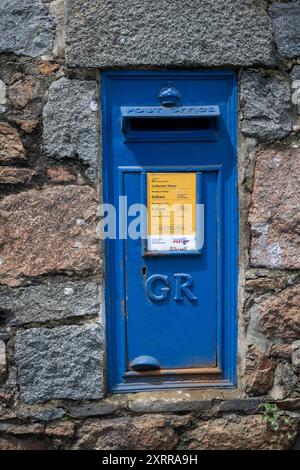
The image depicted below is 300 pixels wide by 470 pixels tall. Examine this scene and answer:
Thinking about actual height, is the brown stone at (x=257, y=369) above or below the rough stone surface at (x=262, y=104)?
below

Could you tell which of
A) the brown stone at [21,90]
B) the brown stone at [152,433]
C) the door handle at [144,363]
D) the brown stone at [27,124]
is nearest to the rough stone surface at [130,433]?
the brown stone at [152,433]

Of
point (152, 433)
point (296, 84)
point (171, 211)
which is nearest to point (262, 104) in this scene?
point (296, 84)

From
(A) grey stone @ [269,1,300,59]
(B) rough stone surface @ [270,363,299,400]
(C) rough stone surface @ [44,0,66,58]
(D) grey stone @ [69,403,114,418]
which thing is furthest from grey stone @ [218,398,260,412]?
(C) rough stone surface @ [44,0,66,58]

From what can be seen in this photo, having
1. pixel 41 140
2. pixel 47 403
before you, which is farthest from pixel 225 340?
pixel 41 140

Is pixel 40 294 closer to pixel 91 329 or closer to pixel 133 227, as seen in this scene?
pixel 91 329

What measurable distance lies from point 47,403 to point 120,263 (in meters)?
0.78

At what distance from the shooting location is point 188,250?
8.23 feet

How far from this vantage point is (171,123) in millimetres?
2461

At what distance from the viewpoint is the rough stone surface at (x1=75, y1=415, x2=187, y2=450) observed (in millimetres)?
2504

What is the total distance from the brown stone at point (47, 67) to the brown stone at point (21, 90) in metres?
0.06

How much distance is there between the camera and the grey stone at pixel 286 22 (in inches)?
95.7

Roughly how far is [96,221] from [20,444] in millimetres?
1164

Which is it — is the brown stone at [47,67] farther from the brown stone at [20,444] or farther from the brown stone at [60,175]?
the brown stone at [20,444]

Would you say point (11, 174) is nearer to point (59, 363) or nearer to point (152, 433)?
point (59, 363)
